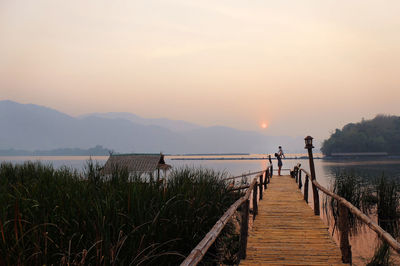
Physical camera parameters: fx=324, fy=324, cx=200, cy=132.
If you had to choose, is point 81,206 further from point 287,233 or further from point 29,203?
point 287,233

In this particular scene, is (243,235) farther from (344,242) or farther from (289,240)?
(344,242)

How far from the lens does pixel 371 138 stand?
16775cm

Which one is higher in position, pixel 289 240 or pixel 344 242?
pixel 344 242

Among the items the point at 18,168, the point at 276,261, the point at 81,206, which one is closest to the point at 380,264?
the point at 276,261

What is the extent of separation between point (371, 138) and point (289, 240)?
7189 inches

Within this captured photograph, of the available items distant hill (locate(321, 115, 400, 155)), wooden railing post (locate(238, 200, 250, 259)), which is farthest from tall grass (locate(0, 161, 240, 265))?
distant hill (locate(321, 115, 400, 155))

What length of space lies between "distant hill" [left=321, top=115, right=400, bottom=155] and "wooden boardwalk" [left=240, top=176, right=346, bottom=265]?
176 metres

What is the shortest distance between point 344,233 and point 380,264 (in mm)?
2635

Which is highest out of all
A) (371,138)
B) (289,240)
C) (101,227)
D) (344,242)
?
(371,138)

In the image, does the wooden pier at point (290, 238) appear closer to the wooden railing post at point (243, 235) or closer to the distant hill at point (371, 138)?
the wooden railing post at point (243, 235)

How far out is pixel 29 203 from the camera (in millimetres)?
5094

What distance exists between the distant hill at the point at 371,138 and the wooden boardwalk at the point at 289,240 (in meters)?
176

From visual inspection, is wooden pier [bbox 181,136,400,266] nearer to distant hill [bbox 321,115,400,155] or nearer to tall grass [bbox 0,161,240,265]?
tall grass [bbox 0,161,240,265]

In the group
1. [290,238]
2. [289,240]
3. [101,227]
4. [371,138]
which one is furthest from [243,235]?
[371,138]
